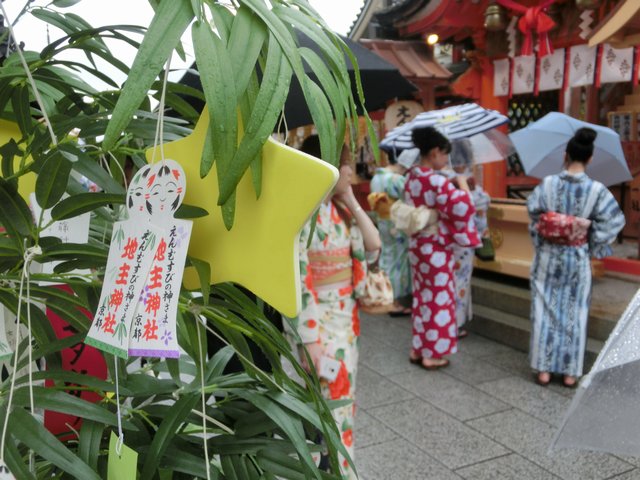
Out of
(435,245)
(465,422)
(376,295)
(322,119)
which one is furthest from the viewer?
(435,245)

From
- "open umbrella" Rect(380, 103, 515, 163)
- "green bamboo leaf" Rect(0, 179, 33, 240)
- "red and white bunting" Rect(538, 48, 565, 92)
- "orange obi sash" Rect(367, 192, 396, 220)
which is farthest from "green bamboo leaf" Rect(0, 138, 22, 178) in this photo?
"red and white bunting" Rect(538, 48, 565, 92)

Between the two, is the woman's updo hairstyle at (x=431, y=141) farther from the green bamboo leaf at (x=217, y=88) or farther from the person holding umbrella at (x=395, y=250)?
the green bamboo leaf at (x=217, y=88)

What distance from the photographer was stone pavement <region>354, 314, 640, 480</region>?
12.7 feet

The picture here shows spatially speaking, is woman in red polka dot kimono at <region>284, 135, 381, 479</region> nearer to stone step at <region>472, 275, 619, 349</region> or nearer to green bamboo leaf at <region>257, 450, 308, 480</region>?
green bamboo leaf at <region>257, 450, 308, 480</region>

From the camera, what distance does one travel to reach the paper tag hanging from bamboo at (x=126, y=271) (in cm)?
98

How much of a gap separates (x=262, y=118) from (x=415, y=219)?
15.5ft

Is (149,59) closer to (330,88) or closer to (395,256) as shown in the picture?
(330,88)

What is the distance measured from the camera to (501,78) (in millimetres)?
8367

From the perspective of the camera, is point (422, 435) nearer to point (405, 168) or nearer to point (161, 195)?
point (405, 168)

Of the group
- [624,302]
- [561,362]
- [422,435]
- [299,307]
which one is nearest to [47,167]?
[299,307]

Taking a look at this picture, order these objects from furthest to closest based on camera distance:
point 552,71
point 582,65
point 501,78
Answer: point 501,78
point 552,71
point 582,65

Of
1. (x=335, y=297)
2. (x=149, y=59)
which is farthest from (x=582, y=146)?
(x=149, y=59)

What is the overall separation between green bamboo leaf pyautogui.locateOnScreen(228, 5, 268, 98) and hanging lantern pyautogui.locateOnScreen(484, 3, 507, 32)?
7460 millimetres

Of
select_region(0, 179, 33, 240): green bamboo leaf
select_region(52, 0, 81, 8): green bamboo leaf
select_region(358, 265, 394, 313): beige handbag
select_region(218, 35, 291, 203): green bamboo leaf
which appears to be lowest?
select_region(358, 265, 394, 313): beige handbag
